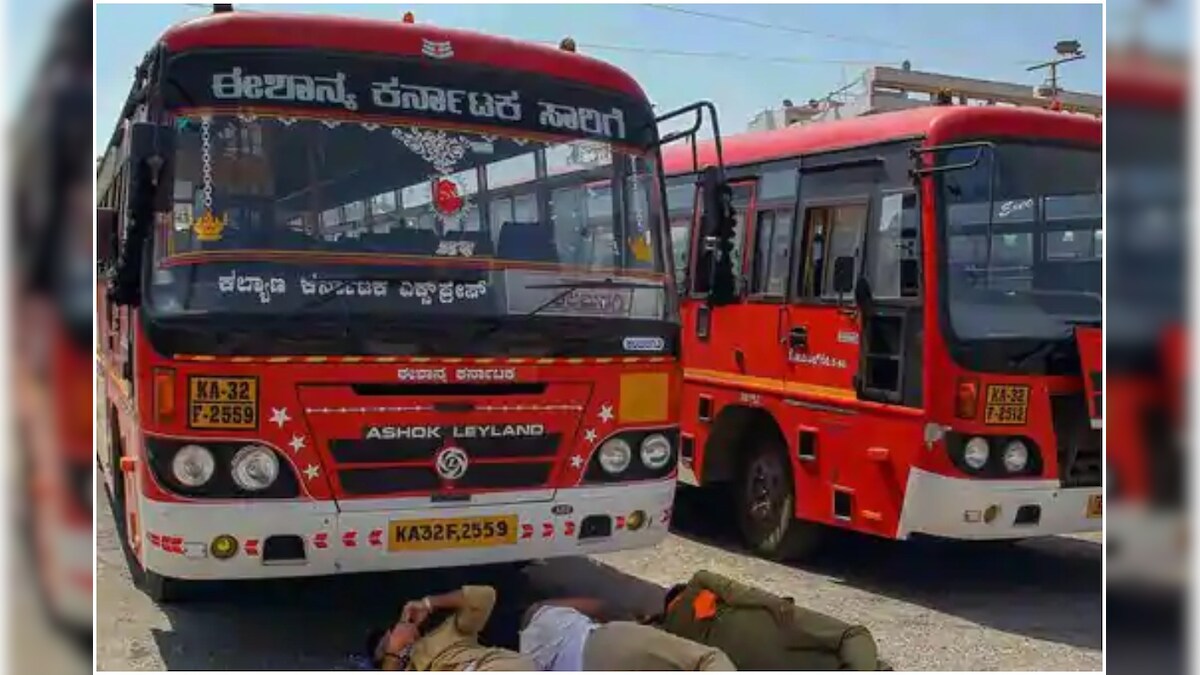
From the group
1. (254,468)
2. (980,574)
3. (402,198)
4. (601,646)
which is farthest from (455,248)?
(980,574)

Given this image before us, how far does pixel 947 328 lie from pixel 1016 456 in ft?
2.38

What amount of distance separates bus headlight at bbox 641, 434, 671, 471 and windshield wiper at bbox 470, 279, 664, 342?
26.4 inches

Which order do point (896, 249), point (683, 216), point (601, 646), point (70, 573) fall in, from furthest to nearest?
point (683, 216), point (896, 249), point (601, 646), point (70, 573)

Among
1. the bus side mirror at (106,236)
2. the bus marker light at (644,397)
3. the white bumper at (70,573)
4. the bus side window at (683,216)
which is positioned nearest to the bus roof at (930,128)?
the bus side window at (683,216)

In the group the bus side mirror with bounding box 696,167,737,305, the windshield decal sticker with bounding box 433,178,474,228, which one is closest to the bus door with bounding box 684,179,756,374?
the bus side mirror with bounding box 696,167,737,305

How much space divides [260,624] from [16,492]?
288cm

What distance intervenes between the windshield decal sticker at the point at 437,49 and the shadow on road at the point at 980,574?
3612mm

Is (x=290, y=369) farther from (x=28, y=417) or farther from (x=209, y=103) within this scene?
(x=28, y=417)

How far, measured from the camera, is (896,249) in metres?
6.35

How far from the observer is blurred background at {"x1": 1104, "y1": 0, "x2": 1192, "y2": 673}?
9.31 ft

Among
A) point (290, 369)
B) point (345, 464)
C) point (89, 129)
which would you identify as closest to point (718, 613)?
point (345, 464)

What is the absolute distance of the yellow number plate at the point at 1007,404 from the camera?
→ 6012 mm

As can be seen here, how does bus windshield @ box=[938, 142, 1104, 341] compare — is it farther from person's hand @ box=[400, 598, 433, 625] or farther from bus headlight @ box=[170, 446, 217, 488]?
bus headlight @ box=[170, 446, 217, 488]

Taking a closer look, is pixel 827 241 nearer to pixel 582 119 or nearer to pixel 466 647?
pixel 582 119
